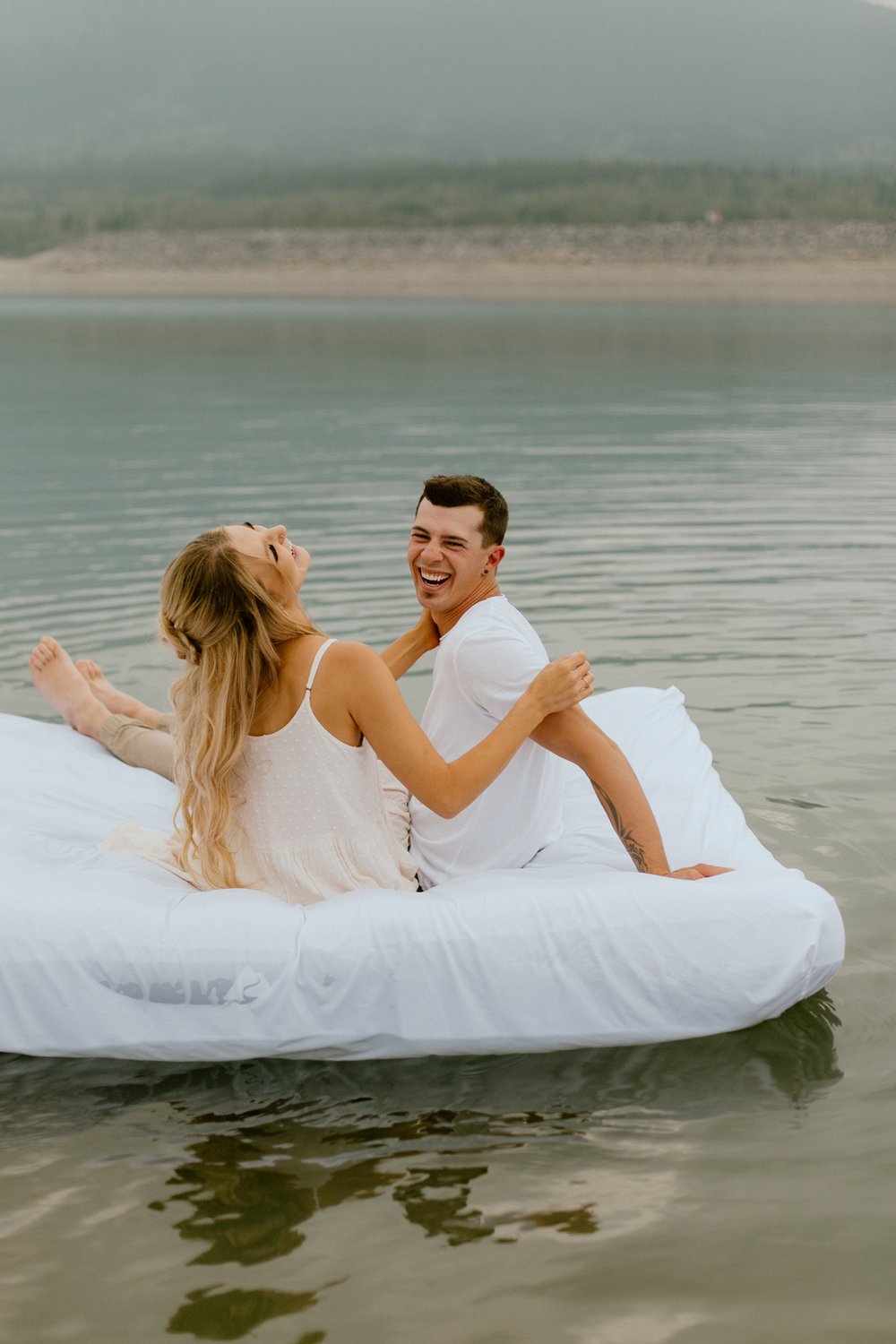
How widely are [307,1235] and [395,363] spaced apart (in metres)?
26.7

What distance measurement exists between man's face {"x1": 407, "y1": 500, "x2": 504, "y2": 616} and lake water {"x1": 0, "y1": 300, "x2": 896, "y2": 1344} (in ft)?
4.21

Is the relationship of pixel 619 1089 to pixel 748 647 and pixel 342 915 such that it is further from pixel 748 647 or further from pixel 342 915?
pixel 748 647

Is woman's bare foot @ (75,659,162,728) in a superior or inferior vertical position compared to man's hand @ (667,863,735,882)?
superior

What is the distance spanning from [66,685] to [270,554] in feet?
6.48

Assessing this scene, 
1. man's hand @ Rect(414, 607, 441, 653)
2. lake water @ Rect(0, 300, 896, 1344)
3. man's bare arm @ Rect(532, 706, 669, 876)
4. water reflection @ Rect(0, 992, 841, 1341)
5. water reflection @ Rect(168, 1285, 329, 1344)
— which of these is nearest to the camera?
water reflection @ Rect(168, 1285, 329, 1344)

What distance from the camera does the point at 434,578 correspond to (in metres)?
3.93

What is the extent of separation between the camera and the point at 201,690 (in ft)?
11.7

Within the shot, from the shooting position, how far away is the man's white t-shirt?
379 centimetres

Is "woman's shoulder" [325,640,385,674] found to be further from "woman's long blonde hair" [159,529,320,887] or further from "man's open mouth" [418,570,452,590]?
"man's open mouth" [418,570,452,590]

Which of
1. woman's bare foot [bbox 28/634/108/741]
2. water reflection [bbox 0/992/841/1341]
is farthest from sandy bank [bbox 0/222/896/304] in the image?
water reflection [bbox 0/992/841/1341]

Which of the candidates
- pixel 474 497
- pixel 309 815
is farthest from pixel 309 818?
pixel 474 497

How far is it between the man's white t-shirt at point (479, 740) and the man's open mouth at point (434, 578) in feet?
0.37

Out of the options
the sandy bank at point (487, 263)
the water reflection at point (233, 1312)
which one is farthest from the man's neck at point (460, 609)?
the sandy bank at point (487, 263)

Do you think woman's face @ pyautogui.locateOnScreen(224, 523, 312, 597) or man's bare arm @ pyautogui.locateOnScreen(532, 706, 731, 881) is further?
man's bare arm @ pyautogui.locateOnScreen(532, 706, 731, 881)
